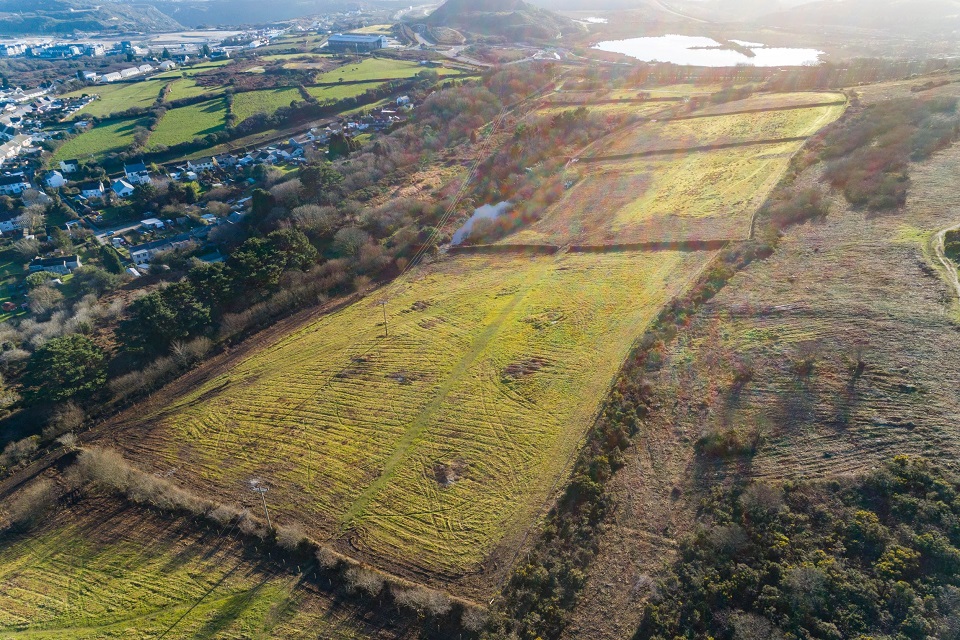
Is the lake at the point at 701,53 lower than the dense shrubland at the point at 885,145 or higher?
higher

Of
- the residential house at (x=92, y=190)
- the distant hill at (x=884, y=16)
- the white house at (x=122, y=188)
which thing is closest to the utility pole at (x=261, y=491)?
the white house at (x=122, y=188)

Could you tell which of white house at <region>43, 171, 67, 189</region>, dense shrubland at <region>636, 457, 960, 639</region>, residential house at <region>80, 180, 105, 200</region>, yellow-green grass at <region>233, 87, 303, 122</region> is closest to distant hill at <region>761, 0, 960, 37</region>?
yellow-green grass at <region>233, 87, 303, 122</region>

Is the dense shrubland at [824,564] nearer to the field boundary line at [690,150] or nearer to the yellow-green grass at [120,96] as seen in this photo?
the field boundary line at [690,150]

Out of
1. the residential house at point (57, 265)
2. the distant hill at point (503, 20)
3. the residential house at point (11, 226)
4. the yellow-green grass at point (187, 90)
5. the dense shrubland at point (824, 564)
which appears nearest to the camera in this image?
the dense shrubland at point (824, 564)

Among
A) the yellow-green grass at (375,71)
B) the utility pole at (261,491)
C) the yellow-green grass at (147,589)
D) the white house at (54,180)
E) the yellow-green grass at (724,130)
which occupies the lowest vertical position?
the yellow-green grass at (147,589)

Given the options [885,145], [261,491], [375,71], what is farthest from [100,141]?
[885,145]

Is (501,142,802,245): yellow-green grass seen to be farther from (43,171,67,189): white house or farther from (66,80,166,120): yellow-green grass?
(66,80,166,120): yellow-green grass
